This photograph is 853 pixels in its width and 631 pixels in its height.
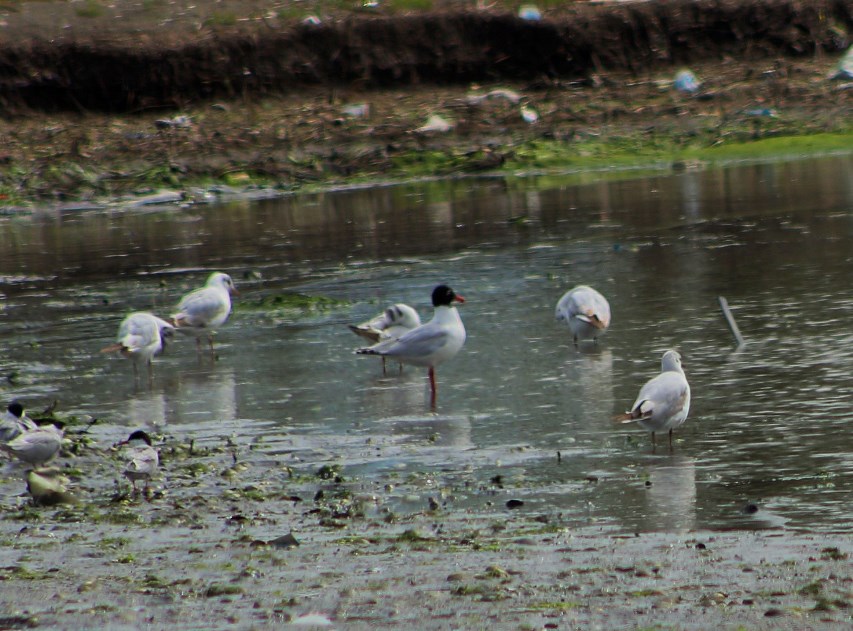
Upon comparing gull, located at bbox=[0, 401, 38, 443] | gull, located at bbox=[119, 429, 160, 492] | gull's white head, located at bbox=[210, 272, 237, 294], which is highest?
gull's white head, located at bbox=[210, 272, 237, 294]

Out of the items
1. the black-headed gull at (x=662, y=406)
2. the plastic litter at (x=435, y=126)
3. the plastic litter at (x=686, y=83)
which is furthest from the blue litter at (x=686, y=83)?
the black-headed gull at (x=662, y=406)

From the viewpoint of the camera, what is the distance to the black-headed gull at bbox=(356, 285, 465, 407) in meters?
10.5

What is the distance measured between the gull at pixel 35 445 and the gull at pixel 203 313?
3924 millimetres

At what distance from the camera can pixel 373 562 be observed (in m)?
6.21

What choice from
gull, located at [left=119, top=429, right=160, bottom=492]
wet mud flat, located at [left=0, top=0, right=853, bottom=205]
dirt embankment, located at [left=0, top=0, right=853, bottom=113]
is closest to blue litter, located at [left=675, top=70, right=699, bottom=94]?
wet mud flat, located at [left=0, top=0, right=853, bottom=205]

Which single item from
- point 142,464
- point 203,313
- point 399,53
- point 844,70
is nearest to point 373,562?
point 142,464

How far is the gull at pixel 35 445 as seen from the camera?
26.5 ft

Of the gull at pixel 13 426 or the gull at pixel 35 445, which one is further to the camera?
the gull at pixel 13 426

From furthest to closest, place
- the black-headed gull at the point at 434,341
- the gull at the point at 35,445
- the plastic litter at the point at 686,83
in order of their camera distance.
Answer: the plastic litter at the point at 686,83 < the black-headed gull at the point at 434,341 < the gull at the point at 35,445

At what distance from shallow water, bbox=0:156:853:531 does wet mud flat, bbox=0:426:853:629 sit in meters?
0.29

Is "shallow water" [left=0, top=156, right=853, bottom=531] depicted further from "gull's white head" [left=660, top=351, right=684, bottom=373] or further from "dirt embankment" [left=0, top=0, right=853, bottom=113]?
"dirt embankment" [left=0, top=0, right=853, bottom=113]

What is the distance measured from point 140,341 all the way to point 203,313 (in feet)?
3.49

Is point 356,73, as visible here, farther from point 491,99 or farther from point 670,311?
point 670,311

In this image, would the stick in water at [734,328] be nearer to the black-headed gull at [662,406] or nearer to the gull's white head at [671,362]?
the gull's white head at [671,362]
